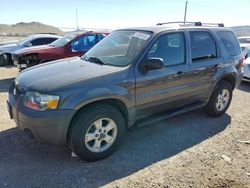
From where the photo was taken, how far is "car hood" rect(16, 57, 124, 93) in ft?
11.1

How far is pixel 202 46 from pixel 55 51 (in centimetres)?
549

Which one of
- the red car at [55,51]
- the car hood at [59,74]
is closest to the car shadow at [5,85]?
the red car at [55,51]

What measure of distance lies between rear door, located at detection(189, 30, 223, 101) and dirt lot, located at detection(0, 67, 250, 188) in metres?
0.75

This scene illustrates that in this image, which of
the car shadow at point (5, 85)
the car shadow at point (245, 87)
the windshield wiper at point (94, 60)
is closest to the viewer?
the windshield wiper at point (94, 60)

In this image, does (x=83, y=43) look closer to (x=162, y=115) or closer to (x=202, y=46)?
(x=202, y=46)

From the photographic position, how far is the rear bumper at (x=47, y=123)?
322 centimetres

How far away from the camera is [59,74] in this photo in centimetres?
368

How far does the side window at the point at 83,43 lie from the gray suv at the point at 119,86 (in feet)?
14.7

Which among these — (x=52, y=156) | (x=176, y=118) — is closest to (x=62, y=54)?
(x=176, y=118)

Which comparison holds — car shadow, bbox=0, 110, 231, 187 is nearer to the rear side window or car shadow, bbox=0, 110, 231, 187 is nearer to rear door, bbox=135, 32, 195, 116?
A: rear door, bbox=135, 32, 195, 116

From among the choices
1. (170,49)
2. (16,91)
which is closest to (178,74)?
(170,49)

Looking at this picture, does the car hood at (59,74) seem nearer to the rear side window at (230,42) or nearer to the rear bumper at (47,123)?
the rear bumper at (47,123)

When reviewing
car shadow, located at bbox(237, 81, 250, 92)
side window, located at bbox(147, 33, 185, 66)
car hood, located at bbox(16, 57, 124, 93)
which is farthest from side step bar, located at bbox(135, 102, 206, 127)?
car shadow, located at bbox(237, 81, 250, 92)

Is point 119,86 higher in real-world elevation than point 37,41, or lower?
higher
